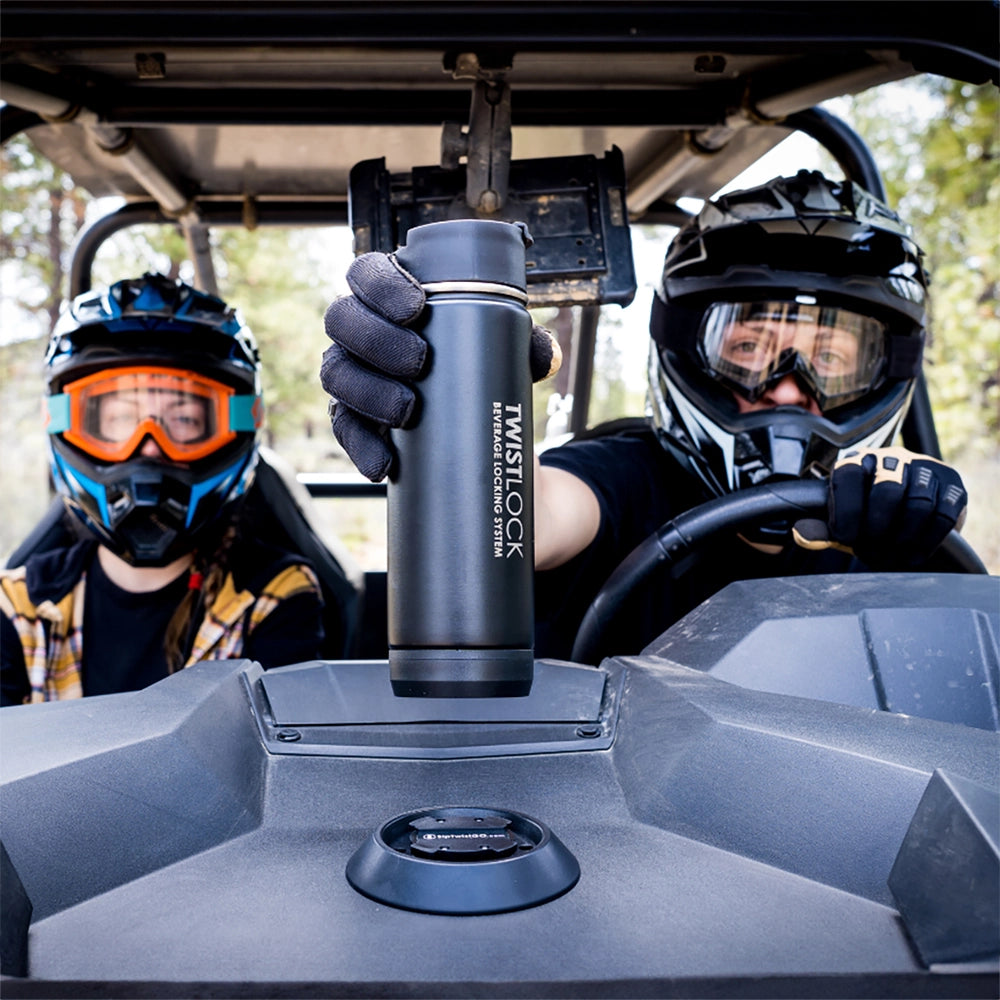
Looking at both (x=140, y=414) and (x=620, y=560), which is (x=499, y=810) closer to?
(x=620, y=560)

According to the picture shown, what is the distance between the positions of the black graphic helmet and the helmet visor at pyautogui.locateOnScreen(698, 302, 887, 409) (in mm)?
1069

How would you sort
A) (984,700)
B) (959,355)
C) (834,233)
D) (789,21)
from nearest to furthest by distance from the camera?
(984,700), (789,21), (834,233), (959,355)

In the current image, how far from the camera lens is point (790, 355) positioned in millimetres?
1914

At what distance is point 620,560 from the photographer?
2062 mm

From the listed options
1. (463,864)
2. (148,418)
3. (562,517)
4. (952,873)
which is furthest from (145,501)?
(952,873)

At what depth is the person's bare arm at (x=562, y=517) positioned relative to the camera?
185 cm

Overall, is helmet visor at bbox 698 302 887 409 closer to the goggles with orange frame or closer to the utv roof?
the utv roof

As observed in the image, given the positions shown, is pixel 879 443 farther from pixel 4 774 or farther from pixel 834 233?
pixel 4 774

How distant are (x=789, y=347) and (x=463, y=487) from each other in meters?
1.28

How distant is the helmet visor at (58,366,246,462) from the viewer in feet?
7.43

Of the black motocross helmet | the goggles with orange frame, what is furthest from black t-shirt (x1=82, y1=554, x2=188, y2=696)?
the black motocross helmet

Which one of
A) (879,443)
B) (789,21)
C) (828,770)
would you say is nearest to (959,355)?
(879,443)

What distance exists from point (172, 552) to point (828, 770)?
1734 mm

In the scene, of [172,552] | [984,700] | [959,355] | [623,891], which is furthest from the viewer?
[959,355]
